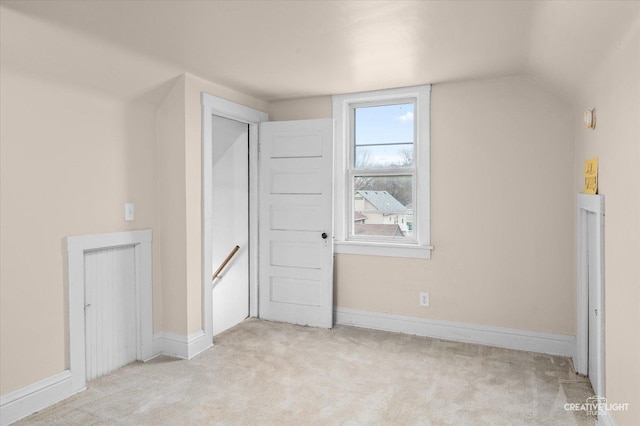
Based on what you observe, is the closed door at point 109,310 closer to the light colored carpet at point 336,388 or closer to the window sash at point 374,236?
the light colored carpet at point 336,388

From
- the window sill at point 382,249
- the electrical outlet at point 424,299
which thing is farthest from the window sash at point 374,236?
the electrical outlet at point 424,299

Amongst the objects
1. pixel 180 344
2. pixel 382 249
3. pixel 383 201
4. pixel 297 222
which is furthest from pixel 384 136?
→ pixel 180 344

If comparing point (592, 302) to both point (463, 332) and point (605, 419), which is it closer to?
point (605, 419)

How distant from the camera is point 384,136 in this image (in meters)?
4.10

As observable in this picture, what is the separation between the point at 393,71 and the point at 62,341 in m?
3.01

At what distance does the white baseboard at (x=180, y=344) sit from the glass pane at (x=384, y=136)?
2.13 metres

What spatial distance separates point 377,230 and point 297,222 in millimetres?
779

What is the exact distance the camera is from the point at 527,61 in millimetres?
3105

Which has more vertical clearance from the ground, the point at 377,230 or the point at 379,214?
the point at 379,214

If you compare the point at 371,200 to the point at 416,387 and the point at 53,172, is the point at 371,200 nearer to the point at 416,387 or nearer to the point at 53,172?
the point at 416,387

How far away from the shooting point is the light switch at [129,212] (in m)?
3.21

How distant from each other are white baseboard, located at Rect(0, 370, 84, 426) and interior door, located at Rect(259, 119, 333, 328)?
195 cm

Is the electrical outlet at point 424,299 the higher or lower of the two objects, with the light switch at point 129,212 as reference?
lower

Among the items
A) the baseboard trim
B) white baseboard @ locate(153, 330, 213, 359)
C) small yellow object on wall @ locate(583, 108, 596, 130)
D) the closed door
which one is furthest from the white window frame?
the closed door
